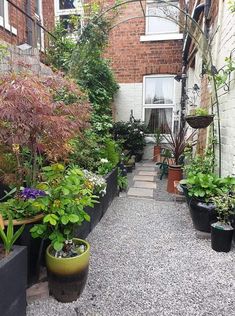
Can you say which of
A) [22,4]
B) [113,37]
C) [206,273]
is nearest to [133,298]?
[206,273]

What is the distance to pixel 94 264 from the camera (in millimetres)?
2293

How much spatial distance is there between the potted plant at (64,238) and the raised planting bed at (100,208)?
417mm

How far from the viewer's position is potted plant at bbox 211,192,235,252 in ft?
7.95

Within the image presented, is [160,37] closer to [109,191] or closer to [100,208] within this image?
[109,191]

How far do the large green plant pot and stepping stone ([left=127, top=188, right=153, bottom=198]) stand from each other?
103 inches

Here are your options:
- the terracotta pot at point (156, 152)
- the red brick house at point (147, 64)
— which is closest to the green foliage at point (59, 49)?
the red brick house at point (147, 64)

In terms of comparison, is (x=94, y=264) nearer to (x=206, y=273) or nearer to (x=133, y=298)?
(x=133, y=298)

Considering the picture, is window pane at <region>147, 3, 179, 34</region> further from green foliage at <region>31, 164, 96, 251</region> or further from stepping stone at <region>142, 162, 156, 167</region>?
green foliage at <region>31, 164, 96, 251</region>

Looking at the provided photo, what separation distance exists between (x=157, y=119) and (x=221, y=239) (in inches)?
219

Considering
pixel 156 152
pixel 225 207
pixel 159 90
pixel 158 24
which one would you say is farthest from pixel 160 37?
pixel 225 207

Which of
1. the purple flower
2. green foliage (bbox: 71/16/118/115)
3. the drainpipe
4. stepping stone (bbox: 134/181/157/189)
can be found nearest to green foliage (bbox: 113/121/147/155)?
green foliage (bbox: 71/16/118/115)

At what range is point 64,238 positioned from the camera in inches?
71.2

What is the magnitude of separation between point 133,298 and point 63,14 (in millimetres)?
7730

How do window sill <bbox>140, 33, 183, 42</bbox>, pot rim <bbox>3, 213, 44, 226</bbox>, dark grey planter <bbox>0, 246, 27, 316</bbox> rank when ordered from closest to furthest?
dark grey planter <bbox>0, 246, 27, 316</bbox>, pot rim <bbox>3, 213, 44, 226</bbox>, window sill <bbox>140, 33, 183, 42</bbox>
